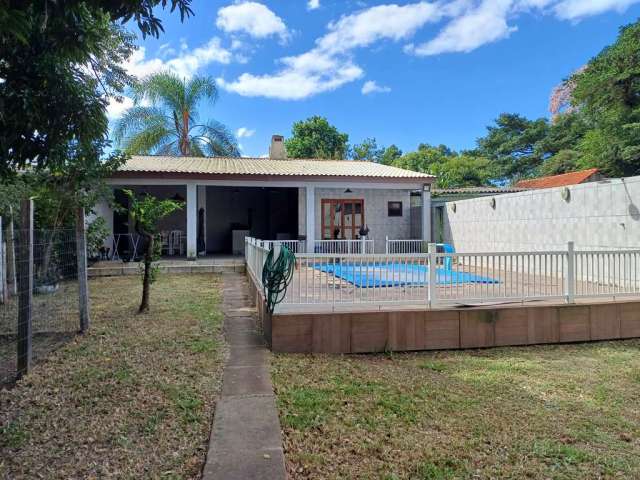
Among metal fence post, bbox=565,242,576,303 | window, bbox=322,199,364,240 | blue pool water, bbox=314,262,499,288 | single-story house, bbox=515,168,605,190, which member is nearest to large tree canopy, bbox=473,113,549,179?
single-story house, bbox=515,168,605,190

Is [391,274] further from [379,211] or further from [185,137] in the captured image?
[185,137]

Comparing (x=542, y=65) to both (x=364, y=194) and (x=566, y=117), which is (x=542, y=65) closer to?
(x=566, y=117)

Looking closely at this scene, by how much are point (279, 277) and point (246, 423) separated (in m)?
2.13

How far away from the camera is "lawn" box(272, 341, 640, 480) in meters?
2.69

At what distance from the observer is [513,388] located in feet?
13.3

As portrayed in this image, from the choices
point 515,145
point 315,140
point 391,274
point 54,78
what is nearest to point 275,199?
point 391,274

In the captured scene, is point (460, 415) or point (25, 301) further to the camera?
point (25, 301)

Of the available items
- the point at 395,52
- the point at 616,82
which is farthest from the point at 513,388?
the point at 395,52

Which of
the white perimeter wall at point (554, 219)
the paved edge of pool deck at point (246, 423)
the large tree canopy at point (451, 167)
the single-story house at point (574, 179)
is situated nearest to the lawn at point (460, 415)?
the paved edge of pool deck at point (246, 423)

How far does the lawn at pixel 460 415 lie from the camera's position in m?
2.69

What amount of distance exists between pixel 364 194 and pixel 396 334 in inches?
449

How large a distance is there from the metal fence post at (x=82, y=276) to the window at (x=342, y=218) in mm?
10438

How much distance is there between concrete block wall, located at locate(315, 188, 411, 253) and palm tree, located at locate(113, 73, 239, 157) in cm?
829

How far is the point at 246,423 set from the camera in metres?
3.19
